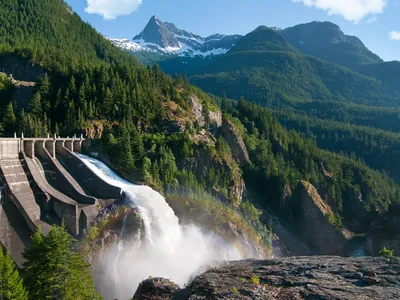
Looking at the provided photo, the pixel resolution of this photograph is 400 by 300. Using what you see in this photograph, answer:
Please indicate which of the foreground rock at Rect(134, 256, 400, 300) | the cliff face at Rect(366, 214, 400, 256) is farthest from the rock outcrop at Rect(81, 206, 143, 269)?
the cliff face at Rect(366, 214, 400, 256)

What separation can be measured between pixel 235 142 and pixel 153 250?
4161 cm

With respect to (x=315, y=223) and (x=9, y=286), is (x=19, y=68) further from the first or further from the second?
(x=315, y=223)

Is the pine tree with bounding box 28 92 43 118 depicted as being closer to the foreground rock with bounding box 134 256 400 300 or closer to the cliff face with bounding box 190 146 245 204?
the cliff face with bounding box 190 146 245 204

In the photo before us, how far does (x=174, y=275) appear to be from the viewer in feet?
122

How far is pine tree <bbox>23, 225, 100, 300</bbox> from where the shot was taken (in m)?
24.2

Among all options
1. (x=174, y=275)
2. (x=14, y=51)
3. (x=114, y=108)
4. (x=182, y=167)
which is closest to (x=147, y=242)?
(x=174, y=275)

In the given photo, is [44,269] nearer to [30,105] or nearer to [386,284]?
[386,284]

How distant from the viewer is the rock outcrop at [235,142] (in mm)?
76375

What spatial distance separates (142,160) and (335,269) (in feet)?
118

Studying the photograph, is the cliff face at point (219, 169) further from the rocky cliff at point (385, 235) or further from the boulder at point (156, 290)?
the boulder at point (156, 290)

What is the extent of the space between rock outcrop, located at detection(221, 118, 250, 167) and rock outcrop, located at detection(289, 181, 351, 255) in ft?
44.7

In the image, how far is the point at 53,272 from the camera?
24266 mm

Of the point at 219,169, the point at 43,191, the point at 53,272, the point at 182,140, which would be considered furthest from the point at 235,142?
the point at 53,272

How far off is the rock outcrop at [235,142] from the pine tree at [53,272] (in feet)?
178
